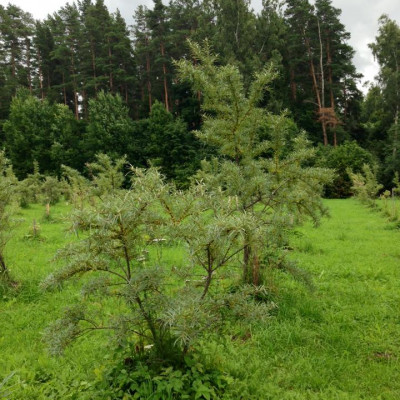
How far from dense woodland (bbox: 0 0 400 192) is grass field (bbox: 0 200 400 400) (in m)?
20.6

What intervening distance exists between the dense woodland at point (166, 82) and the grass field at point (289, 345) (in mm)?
20624

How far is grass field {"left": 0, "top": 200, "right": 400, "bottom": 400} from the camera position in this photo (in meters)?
2.87

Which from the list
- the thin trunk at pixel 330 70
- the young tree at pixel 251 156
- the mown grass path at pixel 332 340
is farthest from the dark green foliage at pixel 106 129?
the mown grass path at pixel 332 340

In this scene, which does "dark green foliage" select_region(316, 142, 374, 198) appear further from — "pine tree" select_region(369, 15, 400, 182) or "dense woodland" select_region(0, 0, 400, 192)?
"pine tree" select_region(369, 15, 400, 182)

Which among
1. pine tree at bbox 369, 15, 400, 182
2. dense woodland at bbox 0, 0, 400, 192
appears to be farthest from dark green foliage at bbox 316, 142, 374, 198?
pine tree at bbox 369, 15, 400, 182

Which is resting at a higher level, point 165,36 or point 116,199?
point 165,36

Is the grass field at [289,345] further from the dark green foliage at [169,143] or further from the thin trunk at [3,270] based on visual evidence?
the dark green foliage at [169,143]

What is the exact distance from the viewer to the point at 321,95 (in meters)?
33.5

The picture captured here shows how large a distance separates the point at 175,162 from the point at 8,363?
2584 cm

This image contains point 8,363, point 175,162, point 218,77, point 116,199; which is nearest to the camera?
point 116,199

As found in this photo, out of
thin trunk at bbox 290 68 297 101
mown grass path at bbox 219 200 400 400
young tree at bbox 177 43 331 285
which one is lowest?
mown grass path at bbox 219 200 400 400

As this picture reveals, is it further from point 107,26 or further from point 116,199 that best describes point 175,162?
point 116,199

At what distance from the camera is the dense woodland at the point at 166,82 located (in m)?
28.1

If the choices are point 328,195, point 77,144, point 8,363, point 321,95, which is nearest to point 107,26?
point 77,144
